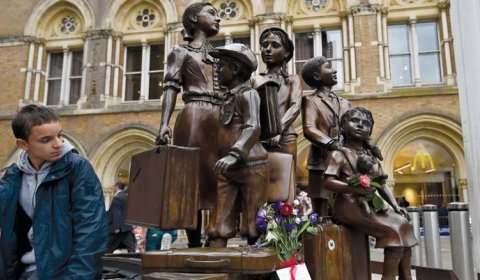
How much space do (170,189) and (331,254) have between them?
1.10 metres

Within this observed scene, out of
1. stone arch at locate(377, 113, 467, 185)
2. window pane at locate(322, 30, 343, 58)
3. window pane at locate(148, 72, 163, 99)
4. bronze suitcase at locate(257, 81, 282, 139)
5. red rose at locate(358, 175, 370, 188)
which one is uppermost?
window pane at locate(322, 30, 343, 58)

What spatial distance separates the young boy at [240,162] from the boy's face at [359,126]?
0.72m

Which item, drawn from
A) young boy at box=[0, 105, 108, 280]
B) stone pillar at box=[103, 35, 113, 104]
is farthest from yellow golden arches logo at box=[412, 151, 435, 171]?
young boy at box=[0, 105, 108, 280]

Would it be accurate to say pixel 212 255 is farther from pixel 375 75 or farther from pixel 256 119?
pixel 375 75

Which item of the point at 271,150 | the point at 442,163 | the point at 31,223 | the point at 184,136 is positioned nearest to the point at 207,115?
the point at 184,136

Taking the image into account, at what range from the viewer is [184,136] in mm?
3342

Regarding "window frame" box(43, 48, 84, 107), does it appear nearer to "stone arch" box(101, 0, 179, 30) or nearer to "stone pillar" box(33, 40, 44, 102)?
"stone pillar" box(33, 40, 44, 102)

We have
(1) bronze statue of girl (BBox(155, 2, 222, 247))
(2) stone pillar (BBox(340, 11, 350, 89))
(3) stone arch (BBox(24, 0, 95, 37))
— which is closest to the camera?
(1) bronze statue of girl (BBox(155, 2, 222, 247))

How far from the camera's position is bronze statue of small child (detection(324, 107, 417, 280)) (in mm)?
2838

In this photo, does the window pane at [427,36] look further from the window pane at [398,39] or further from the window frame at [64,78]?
the window frame at [64,78]

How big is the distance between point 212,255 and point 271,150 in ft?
3.87

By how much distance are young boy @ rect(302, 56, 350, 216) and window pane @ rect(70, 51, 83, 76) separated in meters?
13.5

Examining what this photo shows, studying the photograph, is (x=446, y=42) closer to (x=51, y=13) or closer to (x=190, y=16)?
(x=190, y=16)

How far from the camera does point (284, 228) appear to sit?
255 cm
